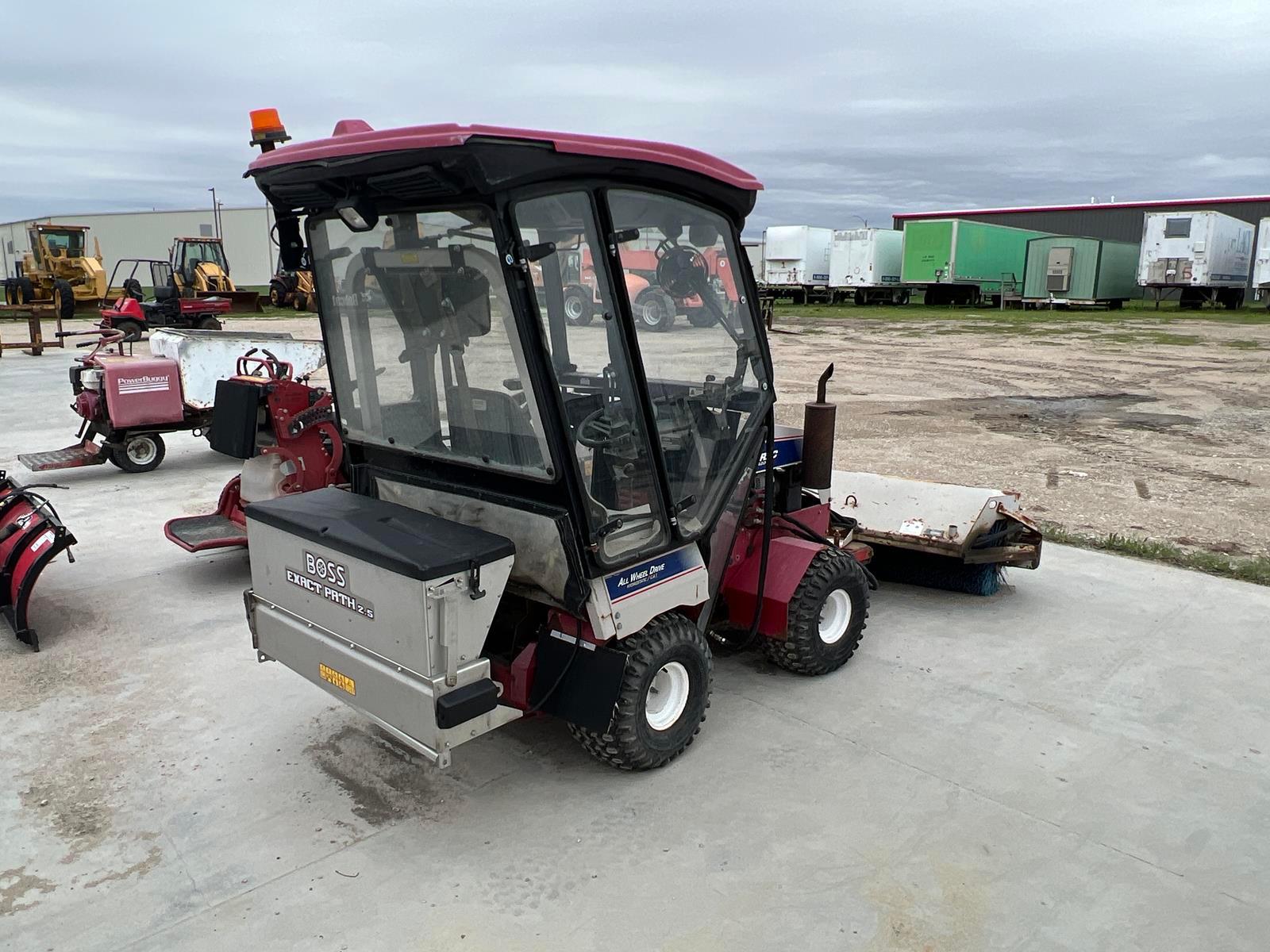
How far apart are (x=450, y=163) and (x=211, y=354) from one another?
680 cm

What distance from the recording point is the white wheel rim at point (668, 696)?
3.46m

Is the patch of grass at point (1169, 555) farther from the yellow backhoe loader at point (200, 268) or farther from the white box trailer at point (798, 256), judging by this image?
the white box trailer at point (798, 256)

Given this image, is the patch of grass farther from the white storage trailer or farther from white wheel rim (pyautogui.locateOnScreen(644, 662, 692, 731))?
the white storage trailer

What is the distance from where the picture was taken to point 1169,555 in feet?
19.5

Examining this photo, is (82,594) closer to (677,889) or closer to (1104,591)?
(677,889)

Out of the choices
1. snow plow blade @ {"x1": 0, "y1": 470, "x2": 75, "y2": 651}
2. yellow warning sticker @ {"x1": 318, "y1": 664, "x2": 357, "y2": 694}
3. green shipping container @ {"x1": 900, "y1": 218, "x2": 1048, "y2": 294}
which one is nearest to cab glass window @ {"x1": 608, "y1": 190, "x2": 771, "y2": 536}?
yellow warning sticker @ {"x1": 318, "y1": 664, "x2": 357, "y2": 694}

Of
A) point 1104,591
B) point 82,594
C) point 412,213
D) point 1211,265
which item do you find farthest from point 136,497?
point 1211,265

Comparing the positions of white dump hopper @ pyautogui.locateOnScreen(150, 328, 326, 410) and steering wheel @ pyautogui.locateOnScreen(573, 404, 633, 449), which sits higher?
steering wheel @ pyautogui.locateOnScreen(573, 404, 633, 449)

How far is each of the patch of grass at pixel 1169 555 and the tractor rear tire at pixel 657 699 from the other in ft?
12.2

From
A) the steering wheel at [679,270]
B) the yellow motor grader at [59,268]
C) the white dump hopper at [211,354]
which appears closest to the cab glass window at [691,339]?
the steering wheel at [679,270]

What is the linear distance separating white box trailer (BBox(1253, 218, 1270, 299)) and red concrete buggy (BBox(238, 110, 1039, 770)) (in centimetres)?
2921

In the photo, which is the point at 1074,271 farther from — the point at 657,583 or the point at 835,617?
the point at 657,583

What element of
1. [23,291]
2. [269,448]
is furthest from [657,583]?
[23,291]

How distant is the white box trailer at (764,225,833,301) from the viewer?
34125 mm
